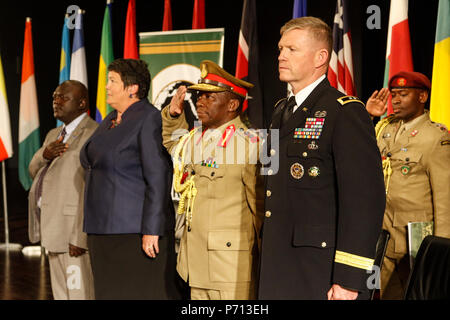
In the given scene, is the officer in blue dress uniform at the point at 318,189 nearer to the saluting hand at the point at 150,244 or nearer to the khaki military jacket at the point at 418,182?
the saluting hand at the point at 150,244

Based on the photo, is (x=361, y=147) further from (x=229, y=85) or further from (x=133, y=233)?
(x=133, y=233)

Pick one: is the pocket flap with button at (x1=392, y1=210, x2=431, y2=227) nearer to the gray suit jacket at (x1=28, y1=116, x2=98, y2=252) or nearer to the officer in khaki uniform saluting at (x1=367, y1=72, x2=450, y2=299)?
the officer in khaki uniform saluting at (x1=367, y1=72, x2=450, y2=299)

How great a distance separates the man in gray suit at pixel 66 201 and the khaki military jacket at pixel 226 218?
95cm

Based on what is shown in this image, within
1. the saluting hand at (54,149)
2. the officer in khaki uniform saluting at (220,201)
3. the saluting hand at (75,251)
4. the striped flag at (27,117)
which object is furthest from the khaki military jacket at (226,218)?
the striped flag at (27,117)

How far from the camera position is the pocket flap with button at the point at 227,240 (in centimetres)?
232

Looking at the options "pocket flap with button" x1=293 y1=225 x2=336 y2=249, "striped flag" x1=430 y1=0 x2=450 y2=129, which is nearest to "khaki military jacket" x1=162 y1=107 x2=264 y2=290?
Result: "pocket flap with button" x1=293 y1=225 x2=336 y2=249

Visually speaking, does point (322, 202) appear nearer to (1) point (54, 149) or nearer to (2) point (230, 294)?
(2) point (230, 294)

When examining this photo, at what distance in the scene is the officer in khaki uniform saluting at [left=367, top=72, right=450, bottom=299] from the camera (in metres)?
2.79

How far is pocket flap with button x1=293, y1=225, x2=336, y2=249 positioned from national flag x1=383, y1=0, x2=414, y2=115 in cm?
223

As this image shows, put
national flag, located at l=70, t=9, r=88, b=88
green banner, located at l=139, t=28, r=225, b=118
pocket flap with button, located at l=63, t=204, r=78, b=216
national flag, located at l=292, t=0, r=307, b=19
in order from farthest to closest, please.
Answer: national flag, located at l=70, t=9, r=88, b=88, green banner, located at l=139, t=28, r=225, b=118, national flag, located at l=292, t=0, r=307, b=19, pocket flap with button, located at l=63, t=204, r=78, b=216

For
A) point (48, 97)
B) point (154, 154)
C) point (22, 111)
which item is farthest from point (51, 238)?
point (48, 97)

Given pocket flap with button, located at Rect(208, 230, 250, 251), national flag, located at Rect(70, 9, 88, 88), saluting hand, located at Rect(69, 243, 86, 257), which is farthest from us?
national flag, located at Rect(70, 9, 88, 88)

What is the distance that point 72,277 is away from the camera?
3139 mm

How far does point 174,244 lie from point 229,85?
83 cm
